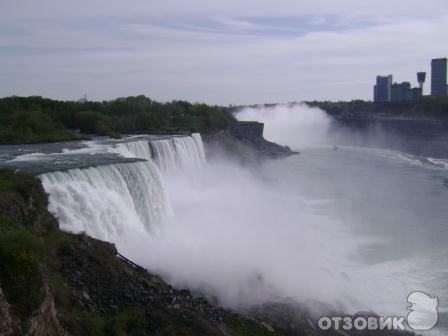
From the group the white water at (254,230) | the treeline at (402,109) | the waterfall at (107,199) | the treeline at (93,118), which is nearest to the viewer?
the waterfall at (107,199)

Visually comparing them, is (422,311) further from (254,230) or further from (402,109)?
(402,109)

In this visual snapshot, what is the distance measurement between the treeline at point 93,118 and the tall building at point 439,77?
77.1 metres

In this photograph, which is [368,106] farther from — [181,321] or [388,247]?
[181,321]

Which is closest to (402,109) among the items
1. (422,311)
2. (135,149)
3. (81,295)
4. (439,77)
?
(439,77)

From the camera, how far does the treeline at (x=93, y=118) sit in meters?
24.1

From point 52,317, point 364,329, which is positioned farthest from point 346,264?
point 52,317

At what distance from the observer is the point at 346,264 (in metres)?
14.4

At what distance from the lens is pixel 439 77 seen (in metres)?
109

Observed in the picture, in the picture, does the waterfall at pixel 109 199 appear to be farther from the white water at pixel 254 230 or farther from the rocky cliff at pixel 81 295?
the rocky cliff at pixel 81 295

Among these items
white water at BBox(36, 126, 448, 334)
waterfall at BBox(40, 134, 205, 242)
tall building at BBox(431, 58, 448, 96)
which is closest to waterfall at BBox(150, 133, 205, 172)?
white water at BBox(36, 126, 448, 334)

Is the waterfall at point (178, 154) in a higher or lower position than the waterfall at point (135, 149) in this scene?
lower

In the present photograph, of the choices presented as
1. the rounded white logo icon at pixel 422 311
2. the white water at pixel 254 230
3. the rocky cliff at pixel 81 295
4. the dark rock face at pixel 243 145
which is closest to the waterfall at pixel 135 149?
the white water at pixel 254 230

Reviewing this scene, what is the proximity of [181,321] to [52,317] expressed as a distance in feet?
8.23

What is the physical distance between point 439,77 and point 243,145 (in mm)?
81724
